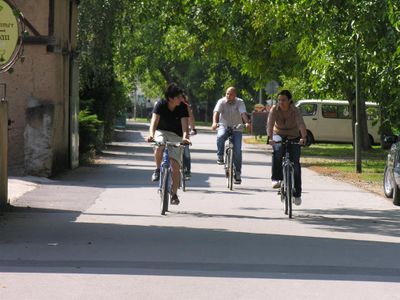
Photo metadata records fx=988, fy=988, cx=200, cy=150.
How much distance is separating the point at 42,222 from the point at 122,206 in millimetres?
2426

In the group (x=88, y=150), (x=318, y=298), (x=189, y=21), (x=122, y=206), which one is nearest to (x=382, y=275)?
(x=318, y=298)

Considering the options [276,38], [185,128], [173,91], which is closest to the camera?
[173,91]

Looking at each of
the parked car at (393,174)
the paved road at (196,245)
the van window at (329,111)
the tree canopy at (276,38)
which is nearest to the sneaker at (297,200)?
the paved road at (196,245)

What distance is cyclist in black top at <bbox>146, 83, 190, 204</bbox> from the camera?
13.5 meters

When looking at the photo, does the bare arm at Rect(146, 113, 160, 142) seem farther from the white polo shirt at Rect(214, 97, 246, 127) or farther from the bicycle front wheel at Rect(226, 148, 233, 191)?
the white polo shirt at Rect(214, 97, 246, 127)

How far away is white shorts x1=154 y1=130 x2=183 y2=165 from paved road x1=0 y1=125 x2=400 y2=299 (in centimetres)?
80

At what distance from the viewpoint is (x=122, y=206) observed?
14398 millimetres

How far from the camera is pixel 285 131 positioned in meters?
13.8

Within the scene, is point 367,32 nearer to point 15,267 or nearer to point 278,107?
point 278,107

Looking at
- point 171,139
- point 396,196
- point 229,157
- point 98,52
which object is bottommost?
point 396,196

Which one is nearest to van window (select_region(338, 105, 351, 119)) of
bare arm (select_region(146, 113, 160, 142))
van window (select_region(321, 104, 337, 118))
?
van window (select_region(321, 104, 337, 118))

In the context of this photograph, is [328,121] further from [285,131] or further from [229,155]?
[285,131]

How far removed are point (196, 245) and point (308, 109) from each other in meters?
29.4

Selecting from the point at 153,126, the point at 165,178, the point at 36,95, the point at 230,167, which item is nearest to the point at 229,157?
the point at 230,167
